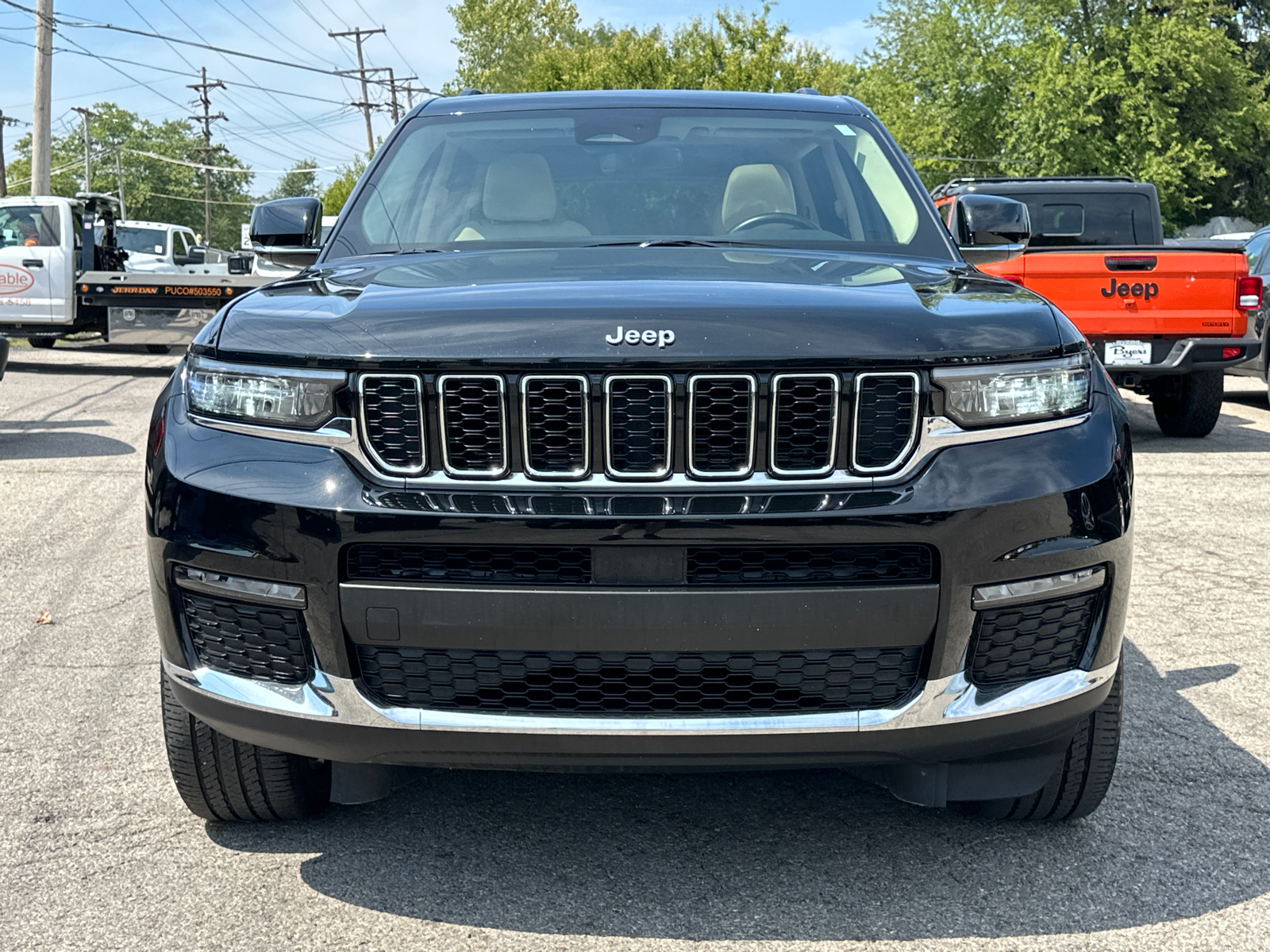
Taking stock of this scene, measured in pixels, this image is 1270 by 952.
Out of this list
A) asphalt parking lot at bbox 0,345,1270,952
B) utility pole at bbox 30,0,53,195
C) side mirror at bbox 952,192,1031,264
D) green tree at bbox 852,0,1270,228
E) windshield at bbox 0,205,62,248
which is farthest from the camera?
green tree at bbox 852,0,1270,228

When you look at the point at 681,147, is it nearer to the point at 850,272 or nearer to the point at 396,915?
the point at 850,272

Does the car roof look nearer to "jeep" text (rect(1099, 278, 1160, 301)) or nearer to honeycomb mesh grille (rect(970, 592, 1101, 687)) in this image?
honeycomb mesh grille (rect(970, 592, 1101, 687))

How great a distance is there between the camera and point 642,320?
2.61m

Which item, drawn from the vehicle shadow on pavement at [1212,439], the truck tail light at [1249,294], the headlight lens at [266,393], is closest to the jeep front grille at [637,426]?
the headlight lens at [266,393]

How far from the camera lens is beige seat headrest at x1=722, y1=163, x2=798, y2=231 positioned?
3.95 metres

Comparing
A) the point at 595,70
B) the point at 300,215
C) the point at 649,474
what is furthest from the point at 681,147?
the point at 595,70

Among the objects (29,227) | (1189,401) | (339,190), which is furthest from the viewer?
(339,190)

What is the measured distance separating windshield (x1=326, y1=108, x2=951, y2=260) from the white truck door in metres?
14.6

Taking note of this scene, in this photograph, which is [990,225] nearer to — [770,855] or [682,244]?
[682,244]

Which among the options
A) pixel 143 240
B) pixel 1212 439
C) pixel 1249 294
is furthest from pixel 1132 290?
pixel 143 240

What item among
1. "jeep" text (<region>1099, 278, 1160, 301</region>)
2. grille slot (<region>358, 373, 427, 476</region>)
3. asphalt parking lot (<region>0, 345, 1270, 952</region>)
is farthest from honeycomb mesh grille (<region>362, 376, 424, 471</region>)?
"jeep" text (<region>1099, 278, 1160, 301</region>)

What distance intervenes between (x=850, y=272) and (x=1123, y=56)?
38.9m

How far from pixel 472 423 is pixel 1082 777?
5.21 ft

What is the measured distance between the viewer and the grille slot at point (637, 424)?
2.55m
